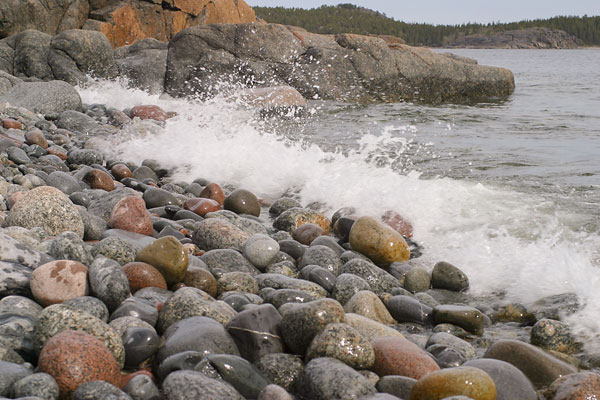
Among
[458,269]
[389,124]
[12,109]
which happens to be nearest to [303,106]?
[389,124]

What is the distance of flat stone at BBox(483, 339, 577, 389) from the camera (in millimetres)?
2854

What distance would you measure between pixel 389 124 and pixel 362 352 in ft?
32.3

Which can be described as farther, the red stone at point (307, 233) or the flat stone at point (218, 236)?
the red stone at point (307, 233)

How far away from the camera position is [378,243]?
15.4ft

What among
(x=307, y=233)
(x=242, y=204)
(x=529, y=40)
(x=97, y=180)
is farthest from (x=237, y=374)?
(x=529, y=40)

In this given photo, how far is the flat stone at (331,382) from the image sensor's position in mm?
2379

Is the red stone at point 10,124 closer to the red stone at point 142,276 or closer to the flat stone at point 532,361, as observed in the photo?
the red stone at point 142,276

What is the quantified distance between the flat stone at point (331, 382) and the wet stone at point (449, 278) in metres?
2.01

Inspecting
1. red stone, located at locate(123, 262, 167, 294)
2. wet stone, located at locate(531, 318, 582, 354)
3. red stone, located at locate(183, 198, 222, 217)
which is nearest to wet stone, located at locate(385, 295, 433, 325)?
wet stone, located at locate(531, 318, 582, 354)

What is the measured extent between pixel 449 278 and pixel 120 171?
403cm

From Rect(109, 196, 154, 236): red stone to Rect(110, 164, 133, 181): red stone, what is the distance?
2.14m

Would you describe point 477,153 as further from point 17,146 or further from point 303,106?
point 17,146

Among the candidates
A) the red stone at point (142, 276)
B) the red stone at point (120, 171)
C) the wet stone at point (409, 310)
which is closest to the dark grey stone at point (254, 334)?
the red stone at point (142, 276)

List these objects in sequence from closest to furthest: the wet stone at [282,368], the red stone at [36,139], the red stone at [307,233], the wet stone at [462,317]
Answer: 1. the wet stone at [282,368]
2. the wet stone at [462,317]
3. the red stone at [307,233]
4. the red stone at [36,139]
